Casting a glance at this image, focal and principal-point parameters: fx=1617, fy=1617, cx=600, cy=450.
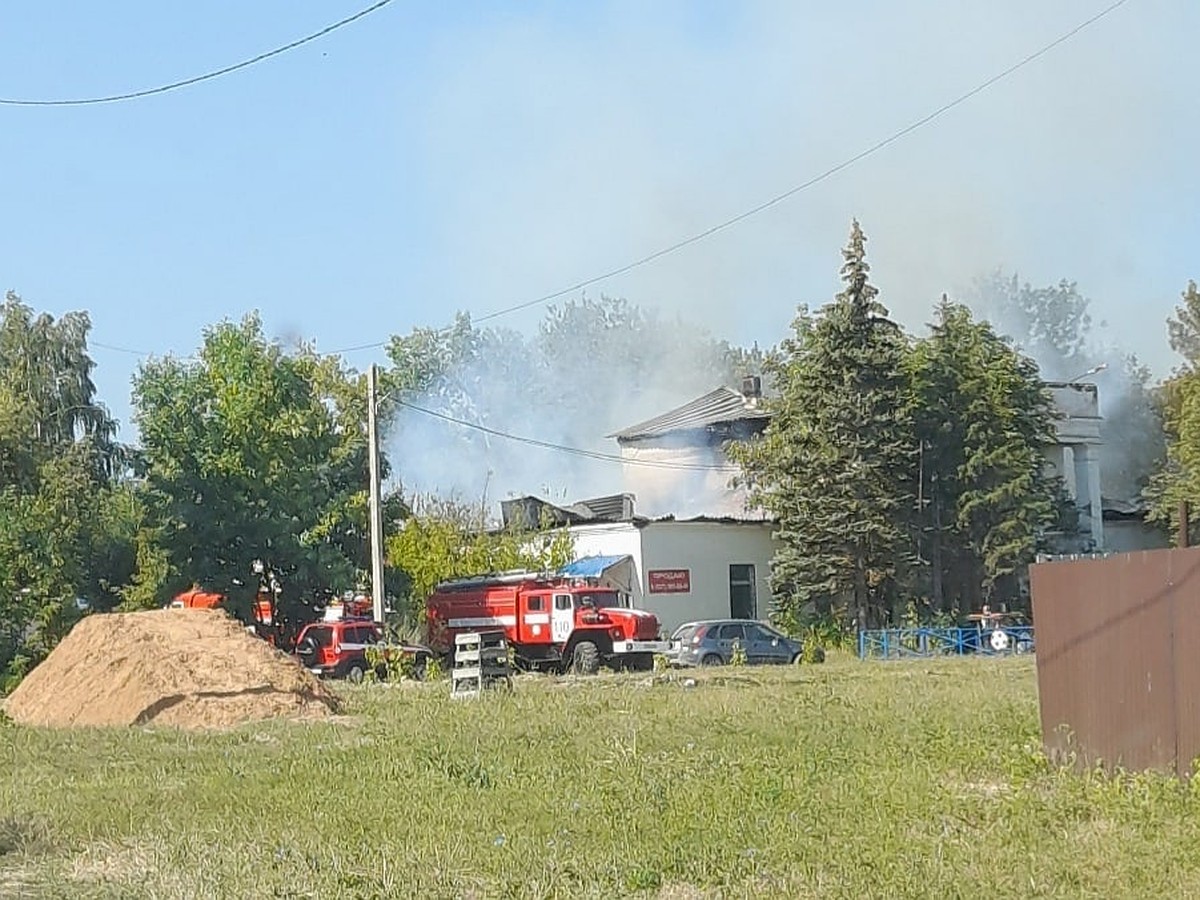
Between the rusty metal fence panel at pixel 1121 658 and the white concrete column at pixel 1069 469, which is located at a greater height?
the white concrete column at pixel 1069 469

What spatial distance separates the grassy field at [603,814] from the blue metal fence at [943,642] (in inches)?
1029

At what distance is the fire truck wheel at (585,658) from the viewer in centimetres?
3994

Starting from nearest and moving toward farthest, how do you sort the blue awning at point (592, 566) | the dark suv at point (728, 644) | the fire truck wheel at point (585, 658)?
the dark suv at point (728, 644) → the fire truck wheel at point (585, 658) → the blue awning at point (592, 566)

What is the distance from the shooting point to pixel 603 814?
12.4 m

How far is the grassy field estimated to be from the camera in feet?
32.4

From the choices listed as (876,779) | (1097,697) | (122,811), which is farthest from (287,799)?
(1097,697)

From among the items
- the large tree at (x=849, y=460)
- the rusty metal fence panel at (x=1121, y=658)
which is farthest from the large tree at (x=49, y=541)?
the rusty metal fence panel at (x=1121, y=658)

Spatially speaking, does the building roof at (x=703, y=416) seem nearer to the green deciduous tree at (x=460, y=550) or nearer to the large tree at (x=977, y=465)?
the large tree at (x=977, y=465)

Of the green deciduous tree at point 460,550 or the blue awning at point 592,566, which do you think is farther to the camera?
the blue awning at point 592,566

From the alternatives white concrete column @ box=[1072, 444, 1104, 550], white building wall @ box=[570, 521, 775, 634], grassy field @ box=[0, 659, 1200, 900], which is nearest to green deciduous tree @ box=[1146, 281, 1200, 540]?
white concrete column @ box=[1072, 444, 1104, 550]

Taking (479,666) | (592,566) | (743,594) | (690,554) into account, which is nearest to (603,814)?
(479,666)

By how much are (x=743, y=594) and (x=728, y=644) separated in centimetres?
1224

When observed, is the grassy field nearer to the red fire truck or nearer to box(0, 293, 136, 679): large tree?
box(0, 293, 136, 679): large tree

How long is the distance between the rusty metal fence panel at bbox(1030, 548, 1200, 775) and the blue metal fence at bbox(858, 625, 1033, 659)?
3275cm
